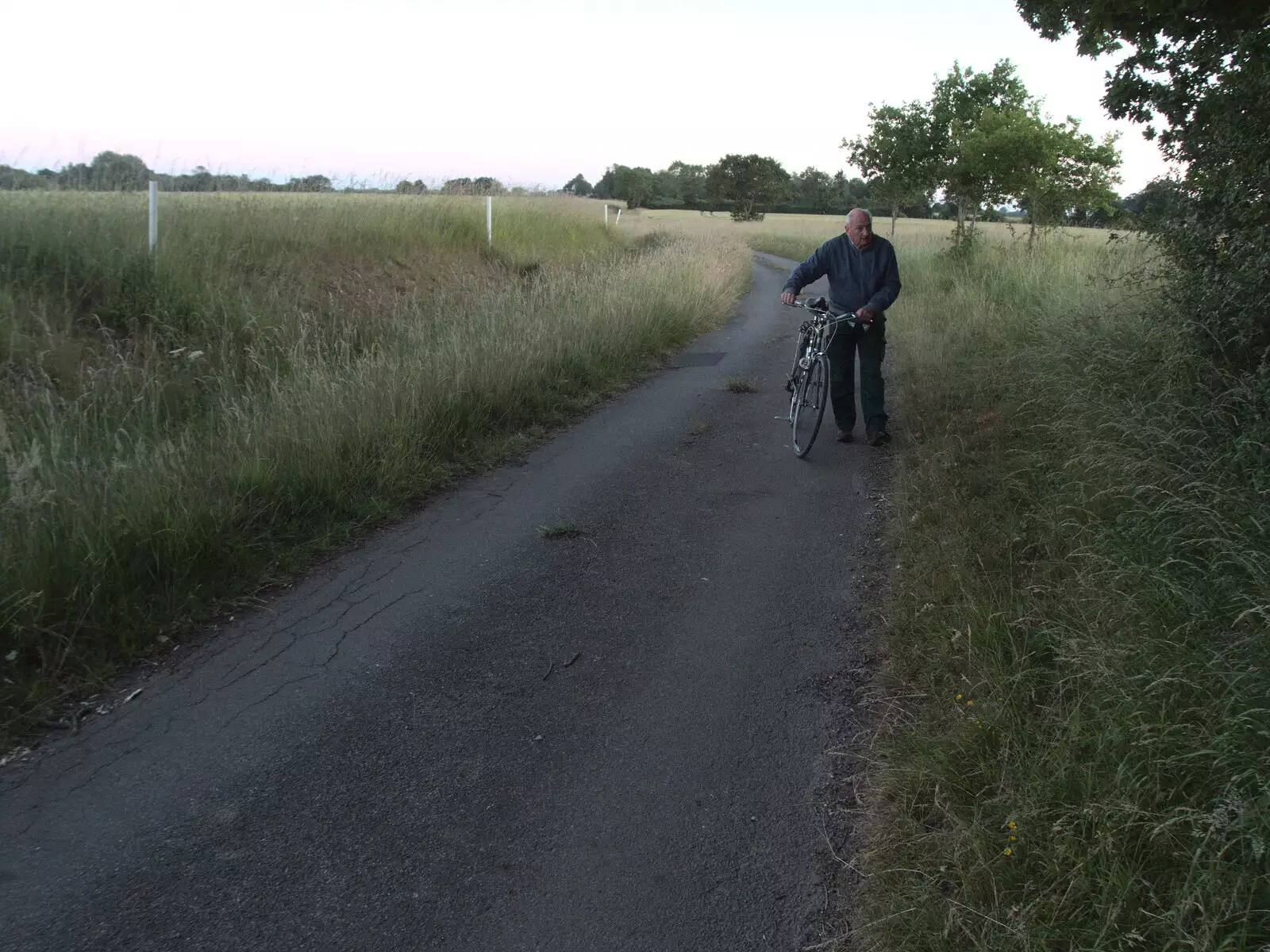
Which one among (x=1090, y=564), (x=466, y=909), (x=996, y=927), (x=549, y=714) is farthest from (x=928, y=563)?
(x=466, y=909)

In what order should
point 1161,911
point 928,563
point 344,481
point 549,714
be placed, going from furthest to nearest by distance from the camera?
point 344,481 < point 928,563 < point 549,714 < point 1161,911

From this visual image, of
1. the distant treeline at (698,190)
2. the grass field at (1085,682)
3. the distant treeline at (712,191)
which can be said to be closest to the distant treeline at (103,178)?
the grass field at (1085,682)

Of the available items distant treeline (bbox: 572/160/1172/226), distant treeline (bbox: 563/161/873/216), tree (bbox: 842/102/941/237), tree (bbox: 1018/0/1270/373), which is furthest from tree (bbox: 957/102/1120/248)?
distant treeline (bbox: 563/161/873/216)

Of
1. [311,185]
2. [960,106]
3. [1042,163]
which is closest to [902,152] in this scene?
[960,106]

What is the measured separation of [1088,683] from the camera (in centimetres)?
347

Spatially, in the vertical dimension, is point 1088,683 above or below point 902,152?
below

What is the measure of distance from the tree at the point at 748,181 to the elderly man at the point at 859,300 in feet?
217

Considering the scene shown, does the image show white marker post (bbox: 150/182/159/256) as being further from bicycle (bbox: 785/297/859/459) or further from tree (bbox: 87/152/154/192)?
bicycle (bbox: 785/297/859/459)

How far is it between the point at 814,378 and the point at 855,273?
1.01m

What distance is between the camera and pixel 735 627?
15.5 feet

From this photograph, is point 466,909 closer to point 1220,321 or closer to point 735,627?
point 735,627

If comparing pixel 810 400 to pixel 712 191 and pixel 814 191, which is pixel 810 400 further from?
pixel 814 191

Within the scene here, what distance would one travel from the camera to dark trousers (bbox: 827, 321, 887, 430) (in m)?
8.15

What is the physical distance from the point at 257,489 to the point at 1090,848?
195 inches
